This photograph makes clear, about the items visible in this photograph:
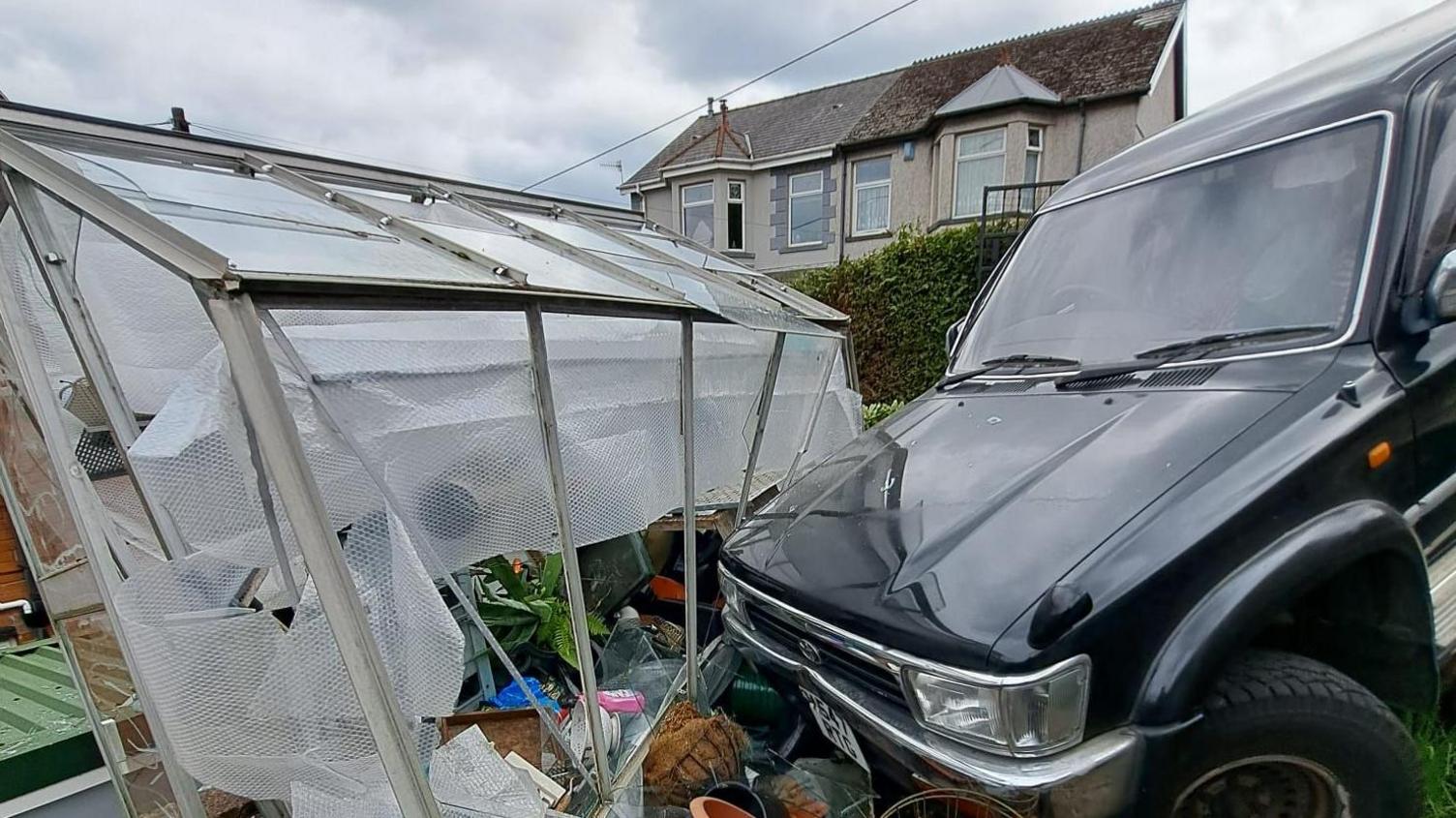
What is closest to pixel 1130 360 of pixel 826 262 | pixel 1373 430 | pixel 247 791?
pixel 1373 430

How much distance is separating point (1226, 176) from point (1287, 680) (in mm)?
1672

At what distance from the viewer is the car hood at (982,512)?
158 cm

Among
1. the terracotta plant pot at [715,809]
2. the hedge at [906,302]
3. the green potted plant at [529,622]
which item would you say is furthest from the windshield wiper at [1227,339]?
the hedge at [906,302]

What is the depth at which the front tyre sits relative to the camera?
1503mm

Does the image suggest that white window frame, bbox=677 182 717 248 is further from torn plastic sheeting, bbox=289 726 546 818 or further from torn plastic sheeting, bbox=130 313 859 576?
torn plastic sheeting, bbox=289 726 546 818

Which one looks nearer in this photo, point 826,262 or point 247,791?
point 247,791

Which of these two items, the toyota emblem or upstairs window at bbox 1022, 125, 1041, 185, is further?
upstairs window at bbox 1022, 125, 1041, 185

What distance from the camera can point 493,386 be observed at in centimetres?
207

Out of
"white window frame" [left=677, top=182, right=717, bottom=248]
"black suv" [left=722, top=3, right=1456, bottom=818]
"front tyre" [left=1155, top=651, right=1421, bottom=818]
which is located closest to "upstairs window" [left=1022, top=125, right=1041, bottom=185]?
"white window frame" [left=677, top=182, right=717, bottom=248]

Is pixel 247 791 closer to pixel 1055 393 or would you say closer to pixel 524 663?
pixel 524 663

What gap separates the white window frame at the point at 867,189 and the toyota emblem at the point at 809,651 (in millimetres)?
13039

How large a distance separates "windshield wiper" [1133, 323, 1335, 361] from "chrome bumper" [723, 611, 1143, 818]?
123 centimetres

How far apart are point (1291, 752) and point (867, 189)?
1384 centimetres

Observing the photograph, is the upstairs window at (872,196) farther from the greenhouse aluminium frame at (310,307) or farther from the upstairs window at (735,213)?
the greenhouse aluminium frame at (310,307)
